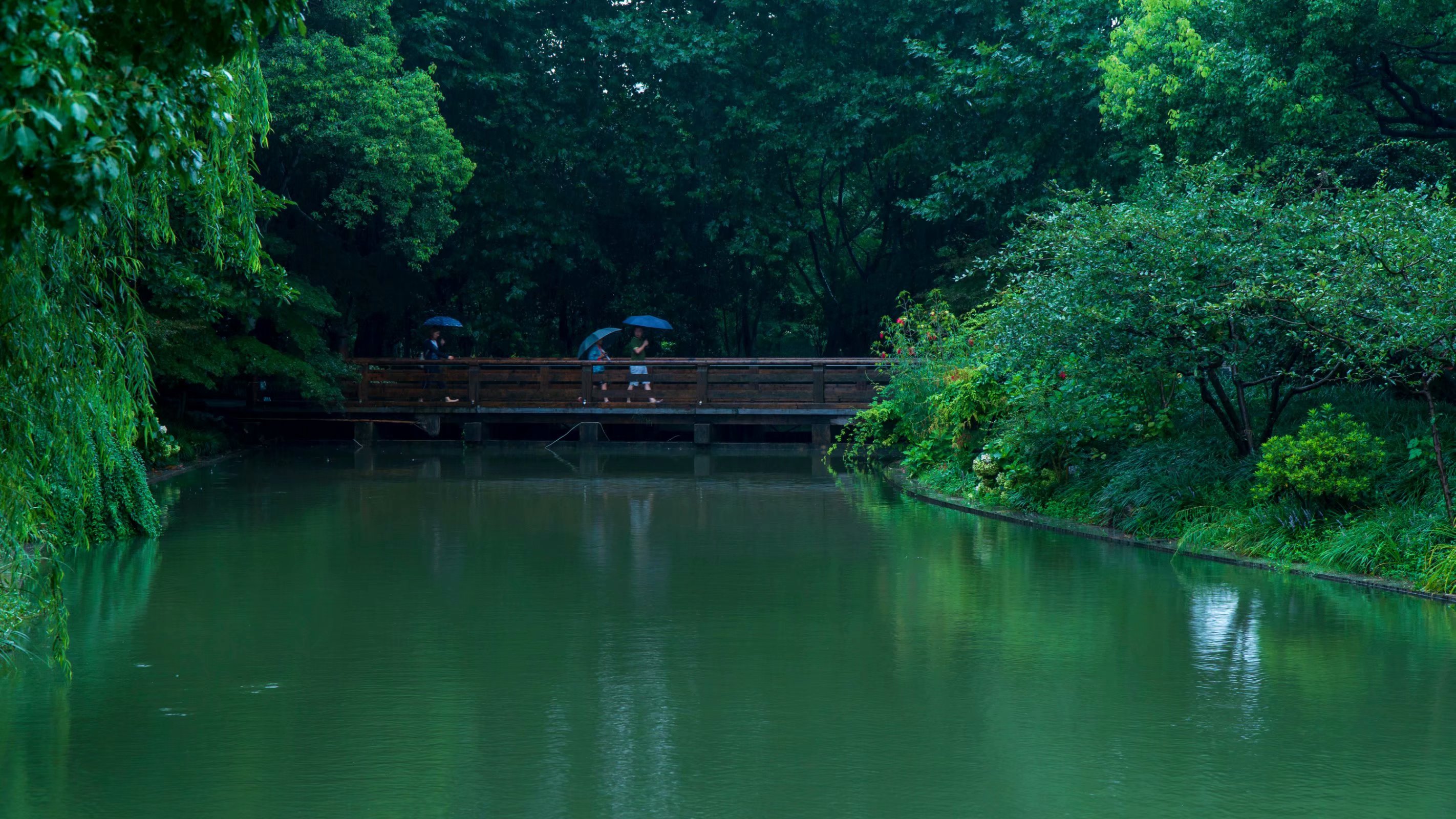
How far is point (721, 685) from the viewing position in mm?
7699

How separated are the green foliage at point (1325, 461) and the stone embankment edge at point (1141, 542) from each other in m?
0.68

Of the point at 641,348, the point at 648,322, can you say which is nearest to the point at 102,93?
the point at 641,348

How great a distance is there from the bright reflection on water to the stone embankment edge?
7.7 inches

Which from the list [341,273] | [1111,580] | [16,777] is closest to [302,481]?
[341,273]

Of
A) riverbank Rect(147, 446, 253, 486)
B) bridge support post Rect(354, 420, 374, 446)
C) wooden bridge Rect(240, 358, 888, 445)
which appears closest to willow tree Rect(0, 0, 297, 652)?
riverbank Rect(147, 446, 253, 486)

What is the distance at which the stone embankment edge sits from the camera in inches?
413

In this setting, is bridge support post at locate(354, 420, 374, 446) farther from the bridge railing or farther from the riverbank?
the riverbank

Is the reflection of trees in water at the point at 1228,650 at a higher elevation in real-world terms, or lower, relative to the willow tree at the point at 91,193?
lower

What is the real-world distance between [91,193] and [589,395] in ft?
79.9

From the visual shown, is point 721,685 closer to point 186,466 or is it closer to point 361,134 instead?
point 186,466

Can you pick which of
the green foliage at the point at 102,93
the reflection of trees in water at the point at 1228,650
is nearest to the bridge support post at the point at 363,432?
the reflection of trees in water at the point at 1228,650

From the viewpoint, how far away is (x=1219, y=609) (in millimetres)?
9898

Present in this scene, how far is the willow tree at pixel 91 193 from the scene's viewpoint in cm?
408

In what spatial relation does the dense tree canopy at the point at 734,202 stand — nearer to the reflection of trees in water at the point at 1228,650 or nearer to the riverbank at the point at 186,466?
the riverbank at the point at 186,466
